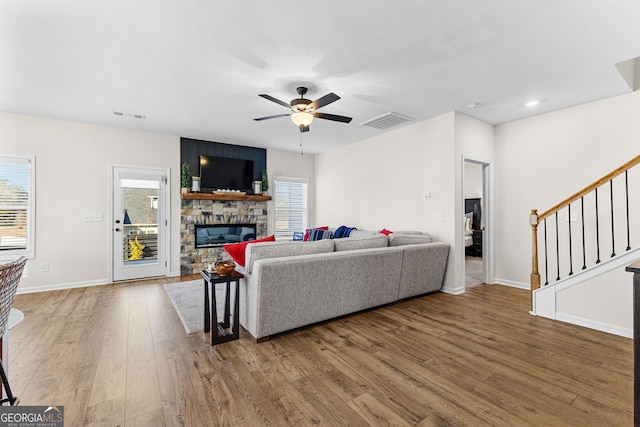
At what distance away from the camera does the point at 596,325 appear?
2.94 meters

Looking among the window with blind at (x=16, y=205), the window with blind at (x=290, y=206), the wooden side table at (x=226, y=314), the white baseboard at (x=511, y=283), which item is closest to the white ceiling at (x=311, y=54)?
the window with blind at (x=16, y=205)

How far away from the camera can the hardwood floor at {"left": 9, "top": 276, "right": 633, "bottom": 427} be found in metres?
1.74

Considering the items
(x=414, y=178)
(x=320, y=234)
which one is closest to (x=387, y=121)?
(x=414, y=178)

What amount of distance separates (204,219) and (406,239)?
3969 millimetres

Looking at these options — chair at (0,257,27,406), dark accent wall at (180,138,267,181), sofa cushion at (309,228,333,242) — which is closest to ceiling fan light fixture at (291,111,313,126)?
chair at (0,257,27,406)

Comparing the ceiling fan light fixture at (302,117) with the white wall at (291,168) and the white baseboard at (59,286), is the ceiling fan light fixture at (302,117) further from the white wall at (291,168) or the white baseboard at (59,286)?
the white baseboard at (59,286)

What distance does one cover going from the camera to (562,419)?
1.68 m

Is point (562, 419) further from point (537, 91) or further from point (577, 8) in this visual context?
point (537, 91)

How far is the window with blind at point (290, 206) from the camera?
271 inches

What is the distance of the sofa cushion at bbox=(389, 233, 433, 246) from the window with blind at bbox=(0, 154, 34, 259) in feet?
17.7

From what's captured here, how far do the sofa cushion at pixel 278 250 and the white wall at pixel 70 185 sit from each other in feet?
12.1

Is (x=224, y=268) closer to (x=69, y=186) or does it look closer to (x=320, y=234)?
(x=320, y=234)

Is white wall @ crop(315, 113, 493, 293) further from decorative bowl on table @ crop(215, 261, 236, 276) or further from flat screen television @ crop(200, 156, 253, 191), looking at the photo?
decorative bowl on table @ crop(215, 261, 236, 276)

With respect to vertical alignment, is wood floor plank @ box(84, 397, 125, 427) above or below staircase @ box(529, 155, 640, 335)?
below
